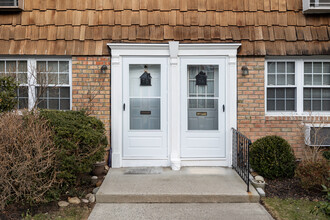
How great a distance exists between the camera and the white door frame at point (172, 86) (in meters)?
6.02

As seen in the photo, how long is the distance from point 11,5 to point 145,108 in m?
3.39

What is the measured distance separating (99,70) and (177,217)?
3.35 m

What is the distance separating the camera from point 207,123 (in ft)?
20.3

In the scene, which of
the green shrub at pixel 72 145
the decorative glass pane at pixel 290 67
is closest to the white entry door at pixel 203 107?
the decorative glass pane at pixel 290 67

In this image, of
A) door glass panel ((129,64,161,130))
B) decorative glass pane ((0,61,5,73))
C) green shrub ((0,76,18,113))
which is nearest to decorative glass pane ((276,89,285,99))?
door glass panel ((129,64,161,130))

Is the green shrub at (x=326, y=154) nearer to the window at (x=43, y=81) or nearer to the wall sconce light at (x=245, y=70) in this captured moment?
the wall sconce light at (x=245, y=70)

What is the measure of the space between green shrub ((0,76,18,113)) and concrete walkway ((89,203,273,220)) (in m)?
2.54

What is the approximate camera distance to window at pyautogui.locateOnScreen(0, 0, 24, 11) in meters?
5.93

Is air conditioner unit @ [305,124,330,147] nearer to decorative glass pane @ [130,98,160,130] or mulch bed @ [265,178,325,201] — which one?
mulch bed @ [265,178,325,201]

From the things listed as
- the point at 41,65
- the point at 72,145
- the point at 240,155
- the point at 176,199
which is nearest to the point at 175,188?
the point at 176,199

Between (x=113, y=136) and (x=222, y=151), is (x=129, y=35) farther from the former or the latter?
(x=222, y=151)

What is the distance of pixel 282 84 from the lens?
6.23m

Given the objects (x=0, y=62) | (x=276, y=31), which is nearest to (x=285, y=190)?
(x=276, y=31)

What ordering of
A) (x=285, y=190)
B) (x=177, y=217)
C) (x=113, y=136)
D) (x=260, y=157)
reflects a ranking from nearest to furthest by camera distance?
(x=177, y=217)
(x=285, y=190)
(x=260, y=157)
(x=113, y=136)
